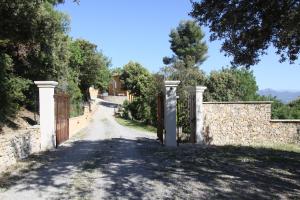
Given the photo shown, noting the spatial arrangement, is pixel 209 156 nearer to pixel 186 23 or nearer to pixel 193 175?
pixel 193 175

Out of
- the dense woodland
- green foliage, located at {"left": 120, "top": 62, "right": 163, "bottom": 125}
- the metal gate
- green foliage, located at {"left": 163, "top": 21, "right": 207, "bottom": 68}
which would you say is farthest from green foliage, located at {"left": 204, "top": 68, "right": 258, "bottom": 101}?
green foliage, located at {"left": 163, "top": 21, "right": 207, "bottom": 68}

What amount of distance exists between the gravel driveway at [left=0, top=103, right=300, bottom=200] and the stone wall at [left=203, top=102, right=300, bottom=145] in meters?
8.35

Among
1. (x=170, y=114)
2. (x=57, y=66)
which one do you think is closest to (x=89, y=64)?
(x=57, y=66)

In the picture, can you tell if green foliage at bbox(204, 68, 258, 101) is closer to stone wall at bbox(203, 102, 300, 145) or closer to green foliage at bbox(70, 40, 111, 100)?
stone wall at bbox(203, 102, 300, 145)

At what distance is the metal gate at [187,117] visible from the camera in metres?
18.9

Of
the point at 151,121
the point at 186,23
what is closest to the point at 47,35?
the point at 151,121

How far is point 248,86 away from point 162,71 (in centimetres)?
1326

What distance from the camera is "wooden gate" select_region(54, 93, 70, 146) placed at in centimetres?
1837

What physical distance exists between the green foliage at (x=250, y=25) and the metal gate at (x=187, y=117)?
21.3 ft

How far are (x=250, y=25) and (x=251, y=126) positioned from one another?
12.2 m

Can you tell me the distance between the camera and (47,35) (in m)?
18.2

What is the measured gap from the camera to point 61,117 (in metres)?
19.6

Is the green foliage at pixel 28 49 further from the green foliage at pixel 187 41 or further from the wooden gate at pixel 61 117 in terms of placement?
the green foliage at pixel 187 41

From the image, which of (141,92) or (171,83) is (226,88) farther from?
(171,83)
